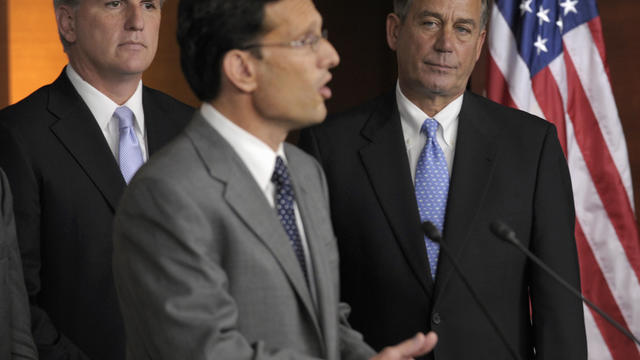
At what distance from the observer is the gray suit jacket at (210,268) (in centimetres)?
148

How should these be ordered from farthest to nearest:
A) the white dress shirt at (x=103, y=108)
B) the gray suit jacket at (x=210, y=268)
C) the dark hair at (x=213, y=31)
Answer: the white dress shirt at (x=103, y=108) < the dark hair at (x=213, y=31) < the gray suit jacket at (x=210, y=268)

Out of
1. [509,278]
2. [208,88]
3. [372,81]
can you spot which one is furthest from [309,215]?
[372,81]

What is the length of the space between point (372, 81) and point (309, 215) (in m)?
3.33

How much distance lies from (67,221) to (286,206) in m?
0.86

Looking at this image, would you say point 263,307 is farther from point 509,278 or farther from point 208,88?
point 509,278

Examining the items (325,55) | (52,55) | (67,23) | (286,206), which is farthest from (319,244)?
(52,55)

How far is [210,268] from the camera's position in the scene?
1488mm

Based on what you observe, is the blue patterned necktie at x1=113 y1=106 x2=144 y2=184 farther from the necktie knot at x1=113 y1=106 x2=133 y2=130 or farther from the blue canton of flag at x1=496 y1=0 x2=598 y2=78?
the blue canton of flag at x1=496 y1=0 x2=598 y2=78

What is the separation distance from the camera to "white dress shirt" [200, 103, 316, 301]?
1634mm

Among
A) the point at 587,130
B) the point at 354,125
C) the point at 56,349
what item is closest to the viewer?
the point at 56,349

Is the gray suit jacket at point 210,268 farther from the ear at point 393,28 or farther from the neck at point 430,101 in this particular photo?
the ear at point 393,28

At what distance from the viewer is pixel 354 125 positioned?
101 inches

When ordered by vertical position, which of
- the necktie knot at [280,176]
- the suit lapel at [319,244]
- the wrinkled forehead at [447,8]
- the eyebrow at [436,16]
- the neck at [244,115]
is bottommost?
the suit lapel at [319,244]

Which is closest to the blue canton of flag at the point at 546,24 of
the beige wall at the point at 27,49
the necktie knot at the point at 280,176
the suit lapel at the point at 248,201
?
the beige wall at the point at 27,49
